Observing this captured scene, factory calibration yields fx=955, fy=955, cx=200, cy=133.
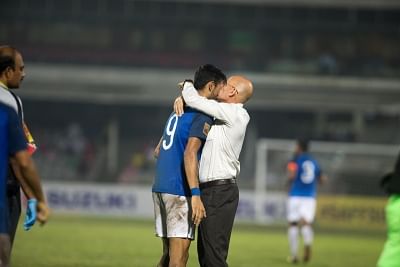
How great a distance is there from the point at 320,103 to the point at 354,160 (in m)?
16.7

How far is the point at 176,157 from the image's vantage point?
9.11 m

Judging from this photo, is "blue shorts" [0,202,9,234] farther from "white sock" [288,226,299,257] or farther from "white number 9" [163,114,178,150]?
Answer: "white sock" [288,226,299,257]

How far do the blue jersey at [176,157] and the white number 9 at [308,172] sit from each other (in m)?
10.7

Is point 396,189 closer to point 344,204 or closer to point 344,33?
point 344,204

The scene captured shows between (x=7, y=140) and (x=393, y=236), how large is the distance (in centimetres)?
313

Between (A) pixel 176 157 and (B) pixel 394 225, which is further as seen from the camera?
(A) pixel 176 157

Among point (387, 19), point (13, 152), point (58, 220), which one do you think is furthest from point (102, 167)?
point (13, 152)

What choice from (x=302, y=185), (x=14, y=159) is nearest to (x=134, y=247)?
(x=302, y=185)

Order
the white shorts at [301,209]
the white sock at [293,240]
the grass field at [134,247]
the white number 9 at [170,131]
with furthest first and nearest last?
1. the white shorts at [301,209]
2. the white sock at [293,240]
3. the grass field at [134,247]
4. the white number 9 at [170,131]

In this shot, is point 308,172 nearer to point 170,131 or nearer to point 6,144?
point 170,131

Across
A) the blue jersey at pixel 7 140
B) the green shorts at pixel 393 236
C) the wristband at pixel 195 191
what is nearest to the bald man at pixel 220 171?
the wristband at pixel 195 191

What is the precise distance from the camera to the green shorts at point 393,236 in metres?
7.59

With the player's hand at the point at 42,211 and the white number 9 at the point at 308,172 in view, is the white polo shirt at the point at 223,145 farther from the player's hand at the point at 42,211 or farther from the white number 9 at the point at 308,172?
the white number 9 at the point at 308,172

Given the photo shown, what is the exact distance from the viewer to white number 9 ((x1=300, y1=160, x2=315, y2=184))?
1967 centimetres
